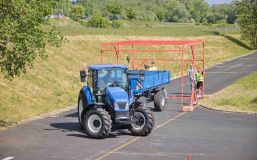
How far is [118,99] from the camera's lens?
1905cm

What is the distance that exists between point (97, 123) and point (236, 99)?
1203 cm

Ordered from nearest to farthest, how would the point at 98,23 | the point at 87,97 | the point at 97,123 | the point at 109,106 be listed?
the point at 97,123 → the point at 109,106 → the point at 87,97 → the point at 98,23

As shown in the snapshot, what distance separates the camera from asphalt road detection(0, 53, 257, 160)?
1683 cm

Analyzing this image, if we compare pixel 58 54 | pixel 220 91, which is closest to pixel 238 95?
pixel 220 91

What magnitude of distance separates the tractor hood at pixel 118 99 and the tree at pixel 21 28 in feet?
11.5

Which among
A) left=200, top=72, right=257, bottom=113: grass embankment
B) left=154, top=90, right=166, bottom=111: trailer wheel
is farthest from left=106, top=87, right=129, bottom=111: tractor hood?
left=200, top=72, right=257, bottom=113: grass embankment

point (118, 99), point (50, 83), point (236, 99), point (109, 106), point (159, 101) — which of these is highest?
point (50, 83)

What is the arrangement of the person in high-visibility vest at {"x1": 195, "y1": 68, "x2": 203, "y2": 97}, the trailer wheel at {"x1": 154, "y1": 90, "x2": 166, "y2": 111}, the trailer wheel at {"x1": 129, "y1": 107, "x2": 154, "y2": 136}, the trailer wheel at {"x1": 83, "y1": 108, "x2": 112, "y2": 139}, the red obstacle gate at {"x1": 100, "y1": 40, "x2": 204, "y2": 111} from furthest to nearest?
the person in high-visibility vest at {"x1": 195, "y1": 68, "x2": 203, "y2": 97} → the red obstacle gate at {"x1": 100, "y1": 40, "x2": 204, "y2": 111} → the trailer wheel at {"x1": 154, "y1": 90, "x2": 166, "y2": 111} → the trailer wheel at {"x1": 129, "y1": 107, "x2": 154, "y2": 136} → the trailer wheel at {"x1": 83, "y1": 108, "x2": 112, "y2": 139}

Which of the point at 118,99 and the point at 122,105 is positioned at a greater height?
the point at 118,99

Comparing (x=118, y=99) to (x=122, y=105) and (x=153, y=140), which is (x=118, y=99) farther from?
(x=153, y=140)

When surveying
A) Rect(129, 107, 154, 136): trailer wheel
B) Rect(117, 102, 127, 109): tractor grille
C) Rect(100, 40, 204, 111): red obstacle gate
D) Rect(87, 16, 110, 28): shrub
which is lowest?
Rect(129, 107, 154, 136): trailer wheel

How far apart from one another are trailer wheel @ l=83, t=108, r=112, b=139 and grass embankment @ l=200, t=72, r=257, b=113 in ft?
30.7

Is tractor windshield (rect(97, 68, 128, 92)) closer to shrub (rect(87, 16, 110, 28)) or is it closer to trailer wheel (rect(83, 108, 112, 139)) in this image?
trailer wheel (rect(83, 108, 112, 139))

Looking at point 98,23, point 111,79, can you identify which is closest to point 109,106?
point 111,79
